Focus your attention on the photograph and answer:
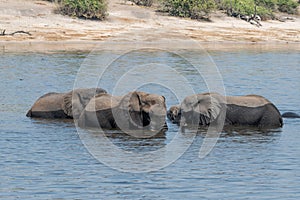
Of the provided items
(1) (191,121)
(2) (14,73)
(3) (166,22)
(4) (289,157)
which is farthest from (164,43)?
(4) (289,157)

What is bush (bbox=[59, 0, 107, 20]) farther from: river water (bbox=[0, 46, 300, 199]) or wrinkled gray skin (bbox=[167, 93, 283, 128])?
wrinkled gray skin (bbox=[167, 93, 283, 128])

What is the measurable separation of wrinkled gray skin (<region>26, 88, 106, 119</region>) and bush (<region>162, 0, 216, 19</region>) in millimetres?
28385

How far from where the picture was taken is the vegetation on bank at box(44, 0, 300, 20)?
4156 centimetres

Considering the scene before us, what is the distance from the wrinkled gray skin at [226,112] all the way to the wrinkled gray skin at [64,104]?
1.84m

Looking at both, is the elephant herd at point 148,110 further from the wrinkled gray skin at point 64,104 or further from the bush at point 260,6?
the bush at point 260,6

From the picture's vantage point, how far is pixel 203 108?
15.9 metres

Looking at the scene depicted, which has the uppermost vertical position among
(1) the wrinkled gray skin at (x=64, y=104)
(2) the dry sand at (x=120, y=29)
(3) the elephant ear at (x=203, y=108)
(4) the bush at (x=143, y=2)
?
(3) the elephant ear at (x=203, y=108)

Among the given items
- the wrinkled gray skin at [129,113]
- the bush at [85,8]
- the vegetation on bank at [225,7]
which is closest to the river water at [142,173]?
the wrinkled gray skin at [129,113]

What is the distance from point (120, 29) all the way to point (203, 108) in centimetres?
2443

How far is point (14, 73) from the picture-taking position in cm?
2614

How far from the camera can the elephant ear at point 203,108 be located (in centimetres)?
1582

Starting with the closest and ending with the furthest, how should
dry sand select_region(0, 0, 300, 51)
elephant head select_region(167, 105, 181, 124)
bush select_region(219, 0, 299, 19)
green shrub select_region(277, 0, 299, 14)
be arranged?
elephant head select_region(167, 105, 181, 124), dry sand select_region(0, 0, 300, 51), bush select_region(219, 0, 299, 19), green shrub select_region(277, 0, 299, 14)

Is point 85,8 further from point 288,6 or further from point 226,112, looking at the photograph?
point 226,112

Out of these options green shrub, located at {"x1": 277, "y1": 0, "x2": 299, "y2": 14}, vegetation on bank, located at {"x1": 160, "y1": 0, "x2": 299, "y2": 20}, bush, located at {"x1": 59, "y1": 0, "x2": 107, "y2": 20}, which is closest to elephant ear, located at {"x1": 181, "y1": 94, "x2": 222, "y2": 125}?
bush, located at {"x1": 59, "y1": 0, "x2": 107, "y2": 20}
